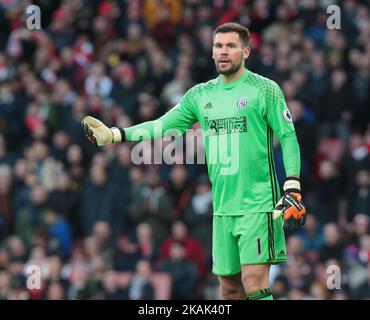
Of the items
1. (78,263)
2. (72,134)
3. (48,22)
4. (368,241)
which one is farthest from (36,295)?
(48,22)

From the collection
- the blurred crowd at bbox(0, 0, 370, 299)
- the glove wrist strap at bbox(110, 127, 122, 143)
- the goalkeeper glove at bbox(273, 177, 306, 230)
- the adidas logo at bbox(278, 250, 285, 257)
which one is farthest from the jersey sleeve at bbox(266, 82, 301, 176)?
the blurred crowd at bbox(0, 0, 370, 299)

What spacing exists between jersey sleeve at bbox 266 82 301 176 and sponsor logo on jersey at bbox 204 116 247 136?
0.22 m

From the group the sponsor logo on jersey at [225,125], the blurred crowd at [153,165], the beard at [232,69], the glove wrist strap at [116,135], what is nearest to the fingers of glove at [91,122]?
the glove wrist strap at [116,135]

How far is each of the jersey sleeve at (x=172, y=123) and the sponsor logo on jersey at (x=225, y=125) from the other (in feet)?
1.01

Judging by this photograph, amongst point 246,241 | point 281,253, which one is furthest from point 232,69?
point 281,253

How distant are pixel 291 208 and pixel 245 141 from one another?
0.81 metres

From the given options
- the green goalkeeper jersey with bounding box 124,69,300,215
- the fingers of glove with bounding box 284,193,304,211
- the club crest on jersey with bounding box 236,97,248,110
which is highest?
the club crest on jersey with bounding box 236,97,248,110

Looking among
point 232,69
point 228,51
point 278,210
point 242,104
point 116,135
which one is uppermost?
point 228,51

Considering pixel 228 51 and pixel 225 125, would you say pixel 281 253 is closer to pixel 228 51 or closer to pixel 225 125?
pixel 225 125

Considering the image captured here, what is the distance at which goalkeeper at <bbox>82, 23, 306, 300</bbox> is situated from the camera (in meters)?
9.70

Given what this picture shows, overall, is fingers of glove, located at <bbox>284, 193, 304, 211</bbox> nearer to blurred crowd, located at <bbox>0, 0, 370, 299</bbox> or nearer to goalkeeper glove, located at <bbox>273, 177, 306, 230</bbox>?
goalkeeper glove, located at <bbox>273, 177, 306, 230</bbox>

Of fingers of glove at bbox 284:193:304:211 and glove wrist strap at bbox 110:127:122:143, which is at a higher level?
glove wrist strap at bbox 110:127:122:143

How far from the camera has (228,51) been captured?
32.4 feet

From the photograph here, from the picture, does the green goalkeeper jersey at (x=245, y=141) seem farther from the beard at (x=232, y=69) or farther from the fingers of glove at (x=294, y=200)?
the fingers of glove at (x=294, y=200)
